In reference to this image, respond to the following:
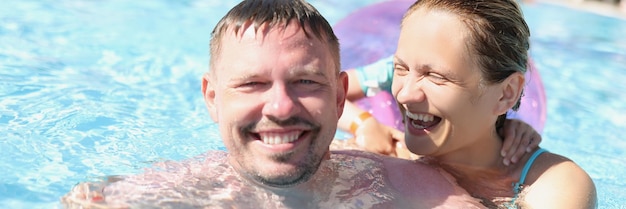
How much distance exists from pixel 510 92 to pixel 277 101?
3.80 ft

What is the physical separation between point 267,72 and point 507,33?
3.62 feet

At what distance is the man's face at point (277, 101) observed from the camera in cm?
241

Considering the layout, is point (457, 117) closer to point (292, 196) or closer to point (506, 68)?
point (506, 68)

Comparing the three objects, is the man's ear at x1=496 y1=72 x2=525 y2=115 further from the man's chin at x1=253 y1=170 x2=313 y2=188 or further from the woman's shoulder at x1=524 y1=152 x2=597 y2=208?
the man's chin at x1=253 y1=170 x2=313 y2=188

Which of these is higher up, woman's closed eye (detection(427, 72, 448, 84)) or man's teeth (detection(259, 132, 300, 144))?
man's teeth (detection(259, 132, 300, 144))

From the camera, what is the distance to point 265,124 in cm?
240

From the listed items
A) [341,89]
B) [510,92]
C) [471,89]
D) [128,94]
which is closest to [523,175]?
[510,92]

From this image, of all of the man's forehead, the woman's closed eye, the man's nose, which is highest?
the man's forehead

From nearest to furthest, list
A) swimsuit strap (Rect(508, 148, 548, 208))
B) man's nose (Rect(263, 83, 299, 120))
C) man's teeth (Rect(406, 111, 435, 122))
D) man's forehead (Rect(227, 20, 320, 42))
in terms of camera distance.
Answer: man's nose (Rect(263, 83, 299, 120)) < man's forehead (Rect(227, 20, 320, 42)) < man's teeth (Rect(406, 111, 435, 122)) < swimsuit strap (Rect(508, 148, 548, 208))

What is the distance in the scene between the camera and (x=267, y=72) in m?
2.41

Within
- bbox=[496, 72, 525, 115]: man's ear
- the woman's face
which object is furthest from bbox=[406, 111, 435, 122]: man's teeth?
bbox=[496, 72, 525, 115]: man's ear

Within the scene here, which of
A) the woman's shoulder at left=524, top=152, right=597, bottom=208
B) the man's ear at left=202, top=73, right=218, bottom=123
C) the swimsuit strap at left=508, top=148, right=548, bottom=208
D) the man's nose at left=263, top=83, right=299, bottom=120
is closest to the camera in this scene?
the man's nose at left=263, top=83, right=299, bottom=120

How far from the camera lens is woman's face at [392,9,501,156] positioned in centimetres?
288

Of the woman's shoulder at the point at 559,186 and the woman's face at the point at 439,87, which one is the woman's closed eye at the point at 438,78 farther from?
the woman's shoulder at the point at 559,186
